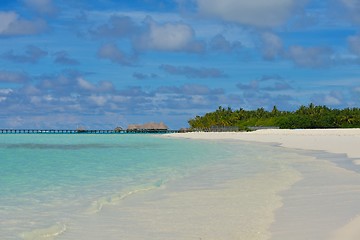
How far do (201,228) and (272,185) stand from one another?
6600 mm

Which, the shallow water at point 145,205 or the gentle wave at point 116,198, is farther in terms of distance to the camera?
the gentle wave at point 116,198

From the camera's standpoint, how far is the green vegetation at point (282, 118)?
107m

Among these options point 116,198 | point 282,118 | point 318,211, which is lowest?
point 116,198

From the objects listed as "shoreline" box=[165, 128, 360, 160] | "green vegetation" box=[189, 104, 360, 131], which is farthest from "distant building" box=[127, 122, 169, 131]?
"shoreline" box=[165, 128, 360, 160]

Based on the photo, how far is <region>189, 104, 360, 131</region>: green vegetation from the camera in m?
Answer: 107

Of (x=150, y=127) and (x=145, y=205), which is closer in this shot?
(x=145, y=205)

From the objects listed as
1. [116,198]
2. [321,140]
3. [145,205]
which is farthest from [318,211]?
[321,140]

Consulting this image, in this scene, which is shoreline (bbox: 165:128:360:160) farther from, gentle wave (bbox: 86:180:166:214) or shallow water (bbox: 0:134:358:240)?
gentle wave (bbox: 86:180:166:214)

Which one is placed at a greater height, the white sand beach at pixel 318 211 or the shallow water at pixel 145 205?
the white sand beach at pixel 318 211

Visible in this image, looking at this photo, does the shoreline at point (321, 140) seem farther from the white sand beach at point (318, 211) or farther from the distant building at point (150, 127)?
the distant building at point (150, 127)

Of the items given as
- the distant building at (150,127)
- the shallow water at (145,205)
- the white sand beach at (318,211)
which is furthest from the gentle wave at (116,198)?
the distant building at (150,127)

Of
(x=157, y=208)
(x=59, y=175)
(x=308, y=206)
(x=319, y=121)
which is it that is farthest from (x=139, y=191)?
(x=319, y=121)

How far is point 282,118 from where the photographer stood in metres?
112

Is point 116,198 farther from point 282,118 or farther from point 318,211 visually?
point 282,118
